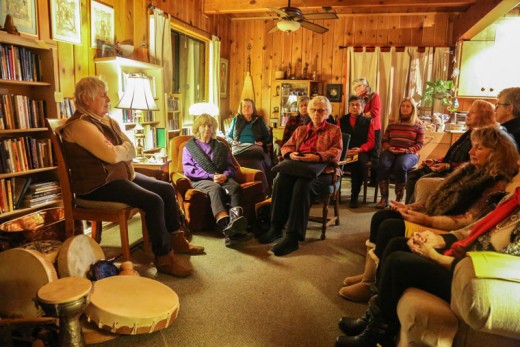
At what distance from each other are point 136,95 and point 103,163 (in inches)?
43.6

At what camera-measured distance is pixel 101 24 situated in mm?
3396

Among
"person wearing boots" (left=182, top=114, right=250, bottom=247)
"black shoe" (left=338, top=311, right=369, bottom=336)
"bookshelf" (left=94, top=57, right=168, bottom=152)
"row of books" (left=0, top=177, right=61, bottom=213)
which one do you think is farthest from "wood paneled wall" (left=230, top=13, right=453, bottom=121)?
"black shoe" (left=338, top=311, right=369, bottom=336)

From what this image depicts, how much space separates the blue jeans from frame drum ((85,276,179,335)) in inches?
119

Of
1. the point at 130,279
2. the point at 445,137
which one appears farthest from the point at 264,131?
the point at 130,279

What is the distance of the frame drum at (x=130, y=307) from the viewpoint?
147 centimetres

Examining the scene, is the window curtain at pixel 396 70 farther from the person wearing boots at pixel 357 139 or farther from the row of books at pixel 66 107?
the row of books at pixel 66 107

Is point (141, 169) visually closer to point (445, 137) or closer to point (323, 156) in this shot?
point (323, 156)

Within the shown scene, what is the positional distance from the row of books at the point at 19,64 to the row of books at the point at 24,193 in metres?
0.67

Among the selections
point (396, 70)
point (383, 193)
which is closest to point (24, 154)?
point (383, 193)

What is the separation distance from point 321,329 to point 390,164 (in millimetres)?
2606

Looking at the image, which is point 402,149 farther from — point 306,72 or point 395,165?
point 306,72

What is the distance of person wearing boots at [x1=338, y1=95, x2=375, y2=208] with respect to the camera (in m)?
4.23

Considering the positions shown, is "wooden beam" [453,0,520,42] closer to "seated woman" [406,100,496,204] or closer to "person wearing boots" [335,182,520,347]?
"seated woman" [406,100,496,204]

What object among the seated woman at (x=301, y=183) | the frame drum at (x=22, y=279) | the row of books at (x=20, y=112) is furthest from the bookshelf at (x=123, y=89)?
the frame drum at (x=22, y=279)
